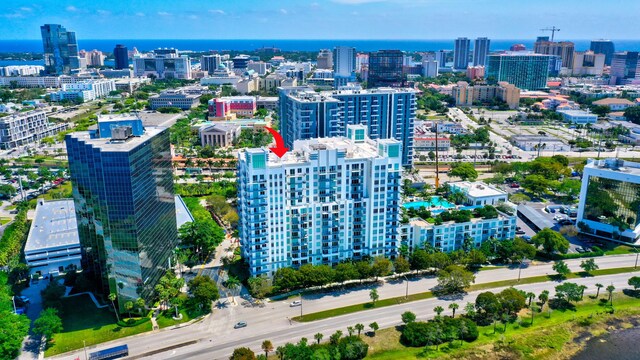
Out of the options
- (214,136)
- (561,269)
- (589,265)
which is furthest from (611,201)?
(214,136)

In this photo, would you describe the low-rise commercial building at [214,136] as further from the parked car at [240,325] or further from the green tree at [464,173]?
the parked car at [240,325]

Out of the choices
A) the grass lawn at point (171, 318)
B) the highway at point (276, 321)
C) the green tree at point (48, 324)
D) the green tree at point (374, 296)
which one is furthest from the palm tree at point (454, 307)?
the green tree at point (48, 324)

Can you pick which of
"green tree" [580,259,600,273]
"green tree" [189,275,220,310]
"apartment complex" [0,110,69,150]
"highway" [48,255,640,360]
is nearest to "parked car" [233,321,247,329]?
"highway" [48,255,640,360]

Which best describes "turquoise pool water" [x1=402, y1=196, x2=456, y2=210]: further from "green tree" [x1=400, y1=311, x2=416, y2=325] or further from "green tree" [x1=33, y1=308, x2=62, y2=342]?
"green tree" [x1=33, y1=308, x2=62, y2=342]

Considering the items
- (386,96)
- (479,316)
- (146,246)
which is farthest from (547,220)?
(146,246)

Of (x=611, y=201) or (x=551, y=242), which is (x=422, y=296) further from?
(x=611, y=201)

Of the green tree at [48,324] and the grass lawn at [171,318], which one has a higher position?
the green tree at [48,324]
